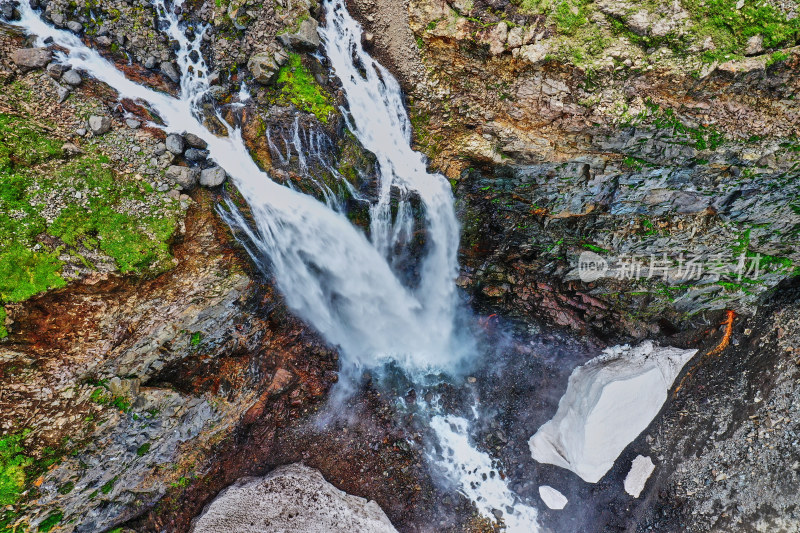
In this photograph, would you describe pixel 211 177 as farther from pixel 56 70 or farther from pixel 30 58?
pixel 30 58

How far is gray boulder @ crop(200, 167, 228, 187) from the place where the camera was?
335 inches

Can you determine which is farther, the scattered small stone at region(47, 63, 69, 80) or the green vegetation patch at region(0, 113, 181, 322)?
Result: the scattered small stone at region(47, 63, 69, 80)

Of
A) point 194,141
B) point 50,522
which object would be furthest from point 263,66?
point 50,522

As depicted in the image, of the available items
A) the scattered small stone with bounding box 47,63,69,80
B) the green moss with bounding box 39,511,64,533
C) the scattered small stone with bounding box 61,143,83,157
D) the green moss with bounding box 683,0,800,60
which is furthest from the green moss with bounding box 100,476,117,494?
the green moss with bounding box 683,0,800,60

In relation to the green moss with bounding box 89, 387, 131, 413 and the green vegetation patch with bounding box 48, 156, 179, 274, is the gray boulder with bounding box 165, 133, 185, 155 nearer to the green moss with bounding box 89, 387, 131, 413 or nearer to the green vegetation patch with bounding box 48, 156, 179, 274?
the green vegetation patch with bounding box 48, 156, 179, 274

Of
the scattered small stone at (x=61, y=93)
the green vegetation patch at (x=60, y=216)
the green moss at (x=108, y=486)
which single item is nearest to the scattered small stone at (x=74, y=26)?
the scattered small stone at (x=61, y=93)

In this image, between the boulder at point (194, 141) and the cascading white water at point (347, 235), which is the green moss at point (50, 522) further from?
the boulder at point (194, 141)

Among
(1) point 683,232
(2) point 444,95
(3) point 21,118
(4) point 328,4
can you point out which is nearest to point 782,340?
(1) point 683,232

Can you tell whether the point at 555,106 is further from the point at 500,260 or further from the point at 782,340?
the point at 782,340

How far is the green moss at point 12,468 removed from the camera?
6.23 m

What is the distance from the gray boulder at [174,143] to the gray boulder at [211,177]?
0.71m

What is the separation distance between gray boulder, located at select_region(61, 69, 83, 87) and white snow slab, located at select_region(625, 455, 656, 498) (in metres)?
16.6

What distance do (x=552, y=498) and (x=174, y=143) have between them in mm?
13234

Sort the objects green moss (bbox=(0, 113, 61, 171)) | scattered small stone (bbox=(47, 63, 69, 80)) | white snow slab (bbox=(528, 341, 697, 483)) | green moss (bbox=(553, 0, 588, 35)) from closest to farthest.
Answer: green moss (bbox=(0, 113, 61, 171))
green moss (bbox=(553, 0, 588, 35))
scattered small stone (bbox=(47, 63, 69, 80))
white snow slab (bbox=(528, 341, 697, 483))
